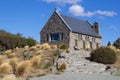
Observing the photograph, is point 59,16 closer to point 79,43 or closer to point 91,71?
point 79,43

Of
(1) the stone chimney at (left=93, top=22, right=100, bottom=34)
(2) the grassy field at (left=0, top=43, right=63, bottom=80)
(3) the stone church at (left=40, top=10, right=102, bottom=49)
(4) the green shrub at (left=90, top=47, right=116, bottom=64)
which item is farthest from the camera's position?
(1) the stone chimney at (left=93, top=22, right=100, bottom=34)

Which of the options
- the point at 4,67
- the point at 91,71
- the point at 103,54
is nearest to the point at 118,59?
the point at 103,54

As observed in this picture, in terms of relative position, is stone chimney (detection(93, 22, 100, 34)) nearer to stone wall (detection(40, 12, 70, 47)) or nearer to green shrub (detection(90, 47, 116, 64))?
stone wall (detection(40, 12, 70, 47))

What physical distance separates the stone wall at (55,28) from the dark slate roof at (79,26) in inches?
35.0

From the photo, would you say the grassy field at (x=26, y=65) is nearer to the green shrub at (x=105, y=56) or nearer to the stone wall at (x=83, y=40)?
the green shrub at (x=105, y=56)

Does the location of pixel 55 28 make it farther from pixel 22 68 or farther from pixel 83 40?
pixel 22 68

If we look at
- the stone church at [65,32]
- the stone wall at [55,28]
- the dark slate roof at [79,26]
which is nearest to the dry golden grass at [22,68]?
the stone church at [65,32]

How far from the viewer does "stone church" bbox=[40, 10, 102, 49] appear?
5075cm

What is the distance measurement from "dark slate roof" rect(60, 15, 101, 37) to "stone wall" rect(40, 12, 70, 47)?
0.89m

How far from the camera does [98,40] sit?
58.7m

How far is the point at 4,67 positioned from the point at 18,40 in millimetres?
24525

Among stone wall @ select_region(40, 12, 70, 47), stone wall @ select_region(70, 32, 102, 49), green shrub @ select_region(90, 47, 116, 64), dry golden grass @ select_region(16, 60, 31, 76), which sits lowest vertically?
dry golden grass @ select_region(16, 60, 31, 76)

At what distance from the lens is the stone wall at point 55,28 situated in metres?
50.8

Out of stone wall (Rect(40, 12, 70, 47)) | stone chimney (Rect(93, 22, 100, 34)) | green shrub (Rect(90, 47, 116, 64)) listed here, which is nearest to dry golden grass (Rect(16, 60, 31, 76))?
green shrub (Rect(90, 47, 116, 64))
